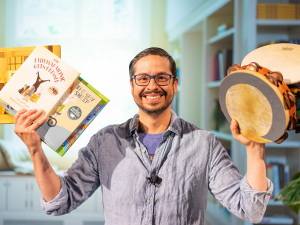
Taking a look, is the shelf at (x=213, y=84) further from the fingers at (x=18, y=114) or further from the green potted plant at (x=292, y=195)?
the fingers at (x=18, y=114)

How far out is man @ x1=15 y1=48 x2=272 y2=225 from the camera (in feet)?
3.18

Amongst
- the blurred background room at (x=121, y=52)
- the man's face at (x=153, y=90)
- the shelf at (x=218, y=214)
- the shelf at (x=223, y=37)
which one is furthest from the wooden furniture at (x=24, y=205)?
the man's face at (x=153, y=90)

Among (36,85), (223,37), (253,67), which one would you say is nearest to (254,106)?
(253,67)

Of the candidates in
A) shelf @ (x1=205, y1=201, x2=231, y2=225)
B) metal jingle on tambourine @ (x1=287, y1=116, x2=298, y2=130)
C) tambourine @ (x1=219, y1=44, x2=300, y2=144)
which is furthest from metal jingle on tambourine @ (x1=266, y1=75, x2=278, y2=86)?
shelf @ (x1=205, y1=201, x2=231, y2=225)

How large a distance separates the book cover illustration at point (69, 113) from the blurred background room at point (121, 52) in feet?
4.96

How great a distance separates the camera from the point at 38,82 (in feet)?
3.11

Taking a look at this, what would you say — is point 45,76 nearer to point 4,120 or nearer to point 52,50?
point 52,50

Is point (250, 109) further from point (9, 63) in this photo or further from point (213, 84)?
point (213, 84)

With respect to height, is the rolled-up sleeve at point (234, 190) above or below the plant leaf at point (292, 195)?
above

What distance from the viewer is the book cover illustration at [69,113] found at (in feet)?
3.18

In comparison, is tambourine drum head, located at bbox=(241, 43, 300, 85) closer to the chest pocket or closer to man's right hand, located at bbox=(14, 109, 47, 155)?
the chest pocket

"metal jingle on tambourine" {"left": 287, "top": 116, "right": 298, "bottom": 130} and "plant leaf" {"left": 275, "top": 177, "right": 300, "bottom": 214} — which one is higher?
"metal jingle on tambourine" {"left": 287, "top": 116, "right": 298, "bottom": 130}

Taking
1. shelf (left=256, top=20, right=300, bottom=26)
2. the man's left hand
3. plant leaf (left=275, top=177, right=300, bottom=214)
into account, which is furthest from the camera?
shelf (left=256, top=20, right=300, bottom=26)

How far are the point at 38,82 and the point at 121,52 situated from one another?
10.9 ft
